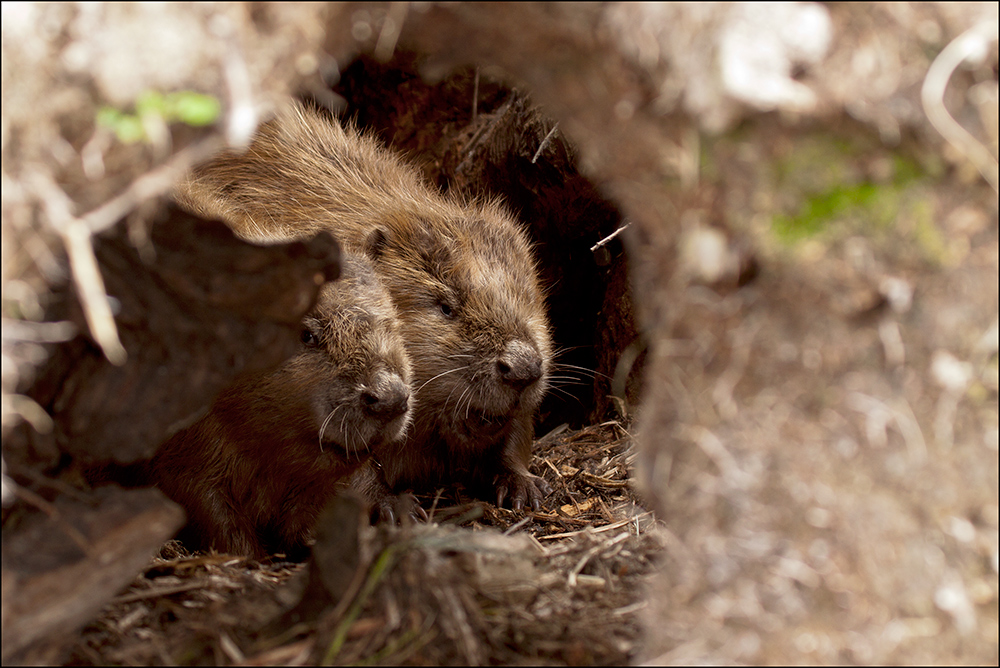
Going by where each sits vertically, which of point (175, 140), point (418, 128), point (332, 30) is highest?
A: point (418, 128)

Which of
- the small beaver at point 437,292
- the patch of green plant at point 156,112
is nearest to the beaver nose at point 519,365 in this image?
the small beaver at point 437,292

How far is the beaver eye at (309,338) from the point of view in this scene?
347 centimetres

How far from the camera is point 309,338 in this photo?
11.4 feet

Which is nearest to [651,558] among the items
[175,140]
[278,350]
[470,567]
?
[470,567]

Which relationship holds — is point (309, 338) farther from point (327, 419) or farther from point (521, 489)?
point (521, 489)

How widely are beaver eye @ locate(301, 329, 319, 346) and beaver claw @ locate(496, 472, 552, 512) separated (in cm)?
162

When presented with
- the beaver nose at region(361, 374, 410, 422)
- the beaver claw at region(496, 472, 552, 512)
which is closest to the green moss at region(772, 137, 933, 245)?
the beaver nose at region(361, 374, 410, 422)

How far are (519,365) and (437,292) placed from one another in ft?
2.02

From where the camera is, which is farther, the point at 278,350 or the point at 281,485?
the point at 281,485

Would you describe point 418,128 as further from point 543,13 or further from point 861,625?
point 861,625

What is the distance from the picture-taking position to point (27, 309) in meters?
1.97

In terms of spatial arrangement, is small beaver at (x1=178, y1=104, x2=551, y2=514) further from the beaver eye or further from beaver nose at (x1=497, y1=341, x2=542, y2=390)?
the beaver eye

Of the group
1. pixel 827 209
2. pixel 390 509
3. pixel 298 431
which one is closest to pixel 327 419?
pixel 298 431

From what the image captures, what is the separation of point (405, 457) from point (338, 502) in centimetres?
232
